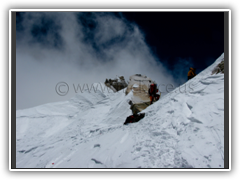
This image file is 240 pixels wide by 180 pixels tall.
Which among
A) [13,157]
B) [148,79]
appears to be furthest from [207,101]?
[148,79]

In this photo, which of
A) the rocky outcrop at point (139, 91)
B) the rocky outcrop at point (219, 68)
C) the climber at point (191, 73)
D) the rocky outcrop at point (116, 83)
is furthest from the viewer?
the rocky outcrop at point (116, 83)

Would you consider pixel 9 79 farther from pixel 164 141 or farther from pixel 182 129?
pixel 182 129

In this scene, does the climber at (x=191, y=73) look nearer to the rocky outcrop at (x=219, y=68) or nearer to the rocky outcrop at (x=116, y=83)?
the rocky outcrop at (x=219, y=68)

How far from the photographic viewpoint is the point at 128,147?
4.75 metres

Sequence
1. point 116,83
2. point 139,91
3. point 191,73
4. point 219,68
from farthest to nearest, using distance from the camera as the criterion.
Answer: point 116,83
point 139,91
point 191,73
point 219,68

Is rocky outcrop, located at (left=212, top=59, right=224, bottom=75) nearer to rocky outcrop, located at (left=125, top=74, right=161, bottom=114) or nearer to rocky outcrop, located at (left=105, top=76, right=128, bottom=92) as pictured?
rocky outcrop, located at (left=125, top=74, right=161, bottom=114)

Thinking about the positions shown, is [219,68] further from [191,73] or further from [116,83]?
[116,83]

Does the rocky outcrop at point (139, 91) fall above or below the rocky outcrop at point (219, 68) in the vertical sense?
below

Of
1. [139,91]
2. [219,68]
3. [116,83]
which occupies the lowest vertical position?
[139,91]

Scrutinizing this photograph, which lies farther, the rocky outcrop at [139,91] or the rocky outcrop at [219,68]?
the rocky outcrop at [139,91]

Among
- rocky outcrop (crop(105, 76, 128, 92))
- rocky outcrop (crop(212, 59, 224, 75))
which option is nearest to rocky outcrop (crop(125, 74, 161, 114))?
rocky outcrop (crop(212, 59, 224, 75))

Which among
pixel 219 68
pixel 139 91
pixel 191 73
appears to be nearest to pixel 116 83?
pixel 139 91

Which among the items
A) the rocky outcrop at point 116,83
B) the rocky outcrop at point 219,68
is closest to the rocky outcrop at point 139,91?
the rocky outcrop at point 219,68
